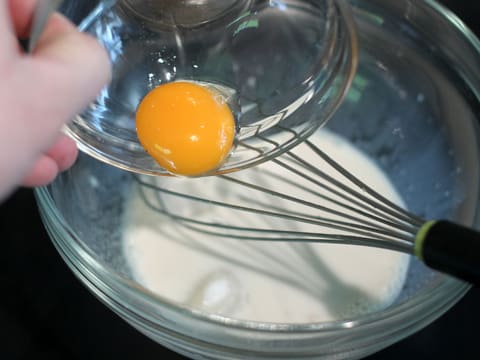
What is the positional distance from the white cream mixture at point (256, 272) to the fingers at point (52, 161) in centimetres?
25

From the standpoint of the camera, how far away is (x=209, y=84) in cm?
76

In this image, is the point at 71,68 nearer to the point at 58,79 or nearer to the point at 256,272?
the point at 58,79

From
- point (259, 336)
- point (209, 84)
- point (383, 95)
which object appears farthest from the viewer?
point (383, 95)

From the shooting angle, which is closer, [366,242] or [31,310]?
[366,242]

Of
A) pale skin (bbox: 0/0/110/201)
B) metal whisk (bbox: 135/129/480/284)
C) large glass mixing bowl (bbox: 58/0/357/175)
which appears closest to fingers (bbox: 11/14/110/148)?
pale skin (bbox: 0/0/110/201)

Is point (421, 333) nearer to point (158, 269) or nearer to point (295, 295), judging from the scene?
point (295, 295)

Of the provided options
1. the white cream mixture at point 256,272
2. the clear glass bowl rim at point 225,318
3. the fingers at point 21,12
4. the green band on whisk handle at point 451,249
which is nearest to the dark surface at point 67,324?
the white cream mixture at point 256,272

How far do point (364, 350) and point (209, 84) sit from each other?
0.35m

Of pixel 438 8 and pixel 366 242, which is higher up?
pixel 438 8

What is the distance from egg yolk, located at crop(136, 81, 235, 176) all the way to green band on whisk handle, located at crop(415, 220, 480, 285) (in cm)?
24

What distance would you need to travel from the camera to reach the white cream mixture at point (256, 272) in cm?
81

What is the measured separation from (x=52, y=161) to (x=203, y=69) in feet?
0.80

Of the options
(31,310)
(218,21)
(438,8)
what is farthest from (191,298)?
(438,8)

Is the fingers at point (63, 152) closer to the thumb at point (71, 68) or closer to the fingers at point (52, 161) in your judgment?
the fingers at point (52, 161)
